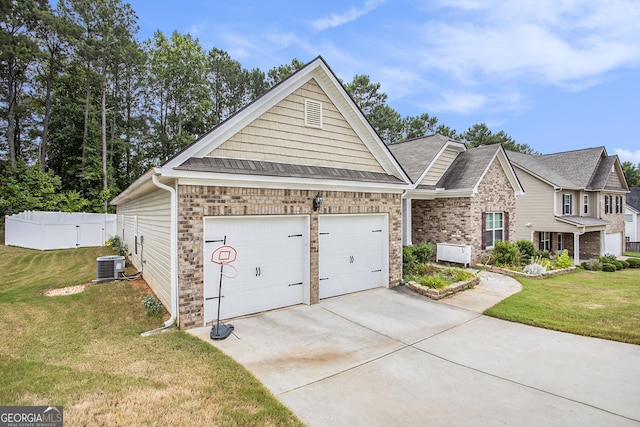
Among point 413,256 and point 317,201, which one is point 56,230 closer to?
point 317,201

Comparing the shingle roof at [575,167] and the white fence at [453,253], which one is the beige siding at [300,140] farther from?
the shingle roof at [575,167]

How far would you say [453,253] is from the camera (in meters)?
13.2

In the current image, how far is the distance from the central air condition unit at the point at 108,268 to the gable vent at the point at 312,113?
7198 millimetres

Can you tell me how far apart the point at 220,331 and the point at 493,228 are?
13115mm

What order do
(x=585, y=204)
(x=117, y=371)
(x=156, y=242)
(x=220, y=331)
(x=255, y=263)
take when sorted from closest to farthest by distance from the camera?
1. (x=117, y=371)
2. (x=220, y=331)
3. (x=255, y=263)
4. (x=156, y=242)
5. (x=585, y=204)

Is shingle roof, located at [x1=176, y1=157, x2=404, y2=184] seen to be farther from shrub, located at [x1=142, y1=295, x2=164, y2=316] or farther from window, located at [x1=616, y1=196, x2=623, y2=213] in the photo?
window, located at [x1=616, y1=196, x2=623, y2=213]

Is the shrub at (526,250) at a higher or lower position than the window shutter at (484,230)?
lower

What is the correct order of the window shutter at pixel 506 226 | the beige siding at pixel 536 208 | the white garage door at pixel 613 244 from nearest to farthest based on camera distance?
the window shutter at pixel 506 226 → the beige siding at pixel 536 208 → the white garage door at pixel 613 244

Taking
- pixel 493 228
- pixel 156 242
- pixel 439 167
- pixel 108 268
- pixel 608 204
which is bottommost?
pixel 108 268

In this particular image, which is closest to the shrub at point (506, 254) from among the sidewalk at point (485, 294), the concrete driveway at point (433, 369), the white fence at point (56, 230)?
the sidewalk at point (485, 294)

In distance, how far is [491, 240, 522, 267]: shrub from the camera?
13117 millimetres

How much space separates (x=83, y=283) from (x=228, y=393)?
8607 millimetres

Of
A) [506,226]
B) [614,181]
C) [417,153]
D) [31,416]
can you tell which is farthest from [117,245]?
[614,181]

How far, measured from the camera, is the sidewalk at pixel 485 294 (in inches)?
316
